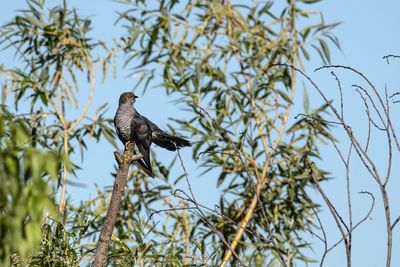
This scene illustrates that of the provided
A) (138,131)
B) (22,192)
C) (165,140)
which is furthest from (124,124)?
(22,192)

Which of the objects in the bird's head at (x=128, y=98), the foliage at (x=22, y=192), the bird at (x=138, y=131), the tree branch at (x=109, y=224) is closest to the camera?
the foliage at (x=22, y=192)

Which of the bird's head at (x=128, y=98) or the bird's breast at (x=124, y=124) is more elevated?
the bird's head at (x=128, y=98)

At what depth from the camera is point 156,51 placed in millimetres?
11289

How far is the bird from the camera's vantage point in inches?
326

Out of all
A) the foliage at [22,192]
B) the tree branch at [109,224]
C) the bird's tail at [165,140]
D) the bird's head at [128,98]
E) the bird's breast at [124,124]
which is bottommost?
the foliage at [22,192]

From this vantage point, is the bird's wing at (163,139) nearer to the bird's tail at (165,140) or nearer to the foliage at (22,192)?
the bird's tail at (165,140)

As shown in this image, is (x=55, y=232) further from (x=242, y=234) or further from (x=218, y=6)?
(x=218, y=6)

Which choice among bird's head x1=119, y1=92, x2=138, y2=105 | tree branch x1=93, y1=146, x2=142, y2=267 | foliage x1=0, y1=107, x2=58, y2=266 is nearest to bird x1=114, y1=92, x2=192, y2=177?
bird's head x1=119, y1=92, x2=138, y2=105

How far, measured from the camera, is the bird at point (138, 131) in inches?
326

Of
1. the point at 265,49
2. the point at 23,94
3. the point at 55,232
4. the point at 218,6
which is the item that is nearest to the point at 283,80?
the point at 265,49

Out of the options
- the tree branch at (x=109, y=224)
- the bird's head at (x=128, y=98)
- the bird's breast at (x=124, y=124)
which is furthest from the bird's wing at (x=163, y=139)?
the tree branch at (x=109, y=224)

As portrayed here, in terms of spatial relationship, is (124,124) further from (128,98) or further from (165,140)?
(165,140)

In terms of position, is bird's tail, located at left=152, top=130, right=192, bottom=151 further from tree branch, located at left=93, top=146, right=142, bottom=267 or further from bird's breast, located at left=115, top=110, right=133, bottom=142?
tree branch, located at left=93, top=146, right=142, bottom=267

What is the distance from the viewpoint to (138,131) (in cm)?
840
